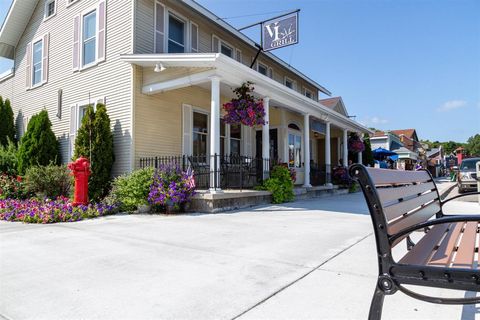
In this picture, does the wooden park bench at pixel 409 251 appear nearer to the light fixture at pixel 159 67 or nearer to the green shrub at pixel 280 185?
the green shrub at pixel 280 185

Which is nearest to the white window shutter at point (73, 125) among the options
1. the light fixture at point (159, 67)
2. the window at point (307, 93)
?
the light fixture at point (159, 67)

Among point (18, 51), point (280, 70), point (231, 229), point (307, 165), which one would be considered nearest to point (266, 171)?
point (307, 165)

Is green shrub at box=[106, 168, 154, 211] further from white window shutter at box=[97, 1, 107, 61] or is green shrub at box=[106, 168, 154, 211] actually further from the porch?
white window shutter at box=[97, 1, 107, 61]

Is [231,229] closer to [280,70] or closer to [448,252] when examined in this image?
[448,252]

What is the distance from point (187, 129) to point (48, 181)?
431 centimetres

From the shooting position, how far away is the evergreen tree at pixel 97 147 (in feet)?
29.3

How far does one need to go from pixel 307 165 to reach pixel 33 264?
9.76 metres

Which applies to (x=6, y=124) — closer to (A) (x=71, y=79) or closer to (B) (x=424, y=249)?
(A) (x=71, y=79)

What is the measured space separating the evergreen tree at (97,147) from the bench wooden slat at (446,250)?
27.9 ft

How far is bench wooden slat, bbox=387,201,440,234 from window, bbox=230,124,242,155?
8.97m

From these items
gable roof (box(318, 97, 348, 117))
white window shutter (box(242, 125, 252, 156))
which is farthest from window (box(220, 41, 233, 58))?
gable roof (box(318, 97, 348, 117))

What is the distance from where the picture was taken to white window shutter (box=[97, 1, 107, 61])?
10297 millimetres

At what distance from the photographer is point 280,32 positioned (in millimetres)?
10945

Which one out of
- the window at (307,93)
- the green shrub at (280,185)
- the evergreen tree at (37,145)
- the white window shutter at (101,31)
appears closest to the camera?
the green shrub at (280,185)
